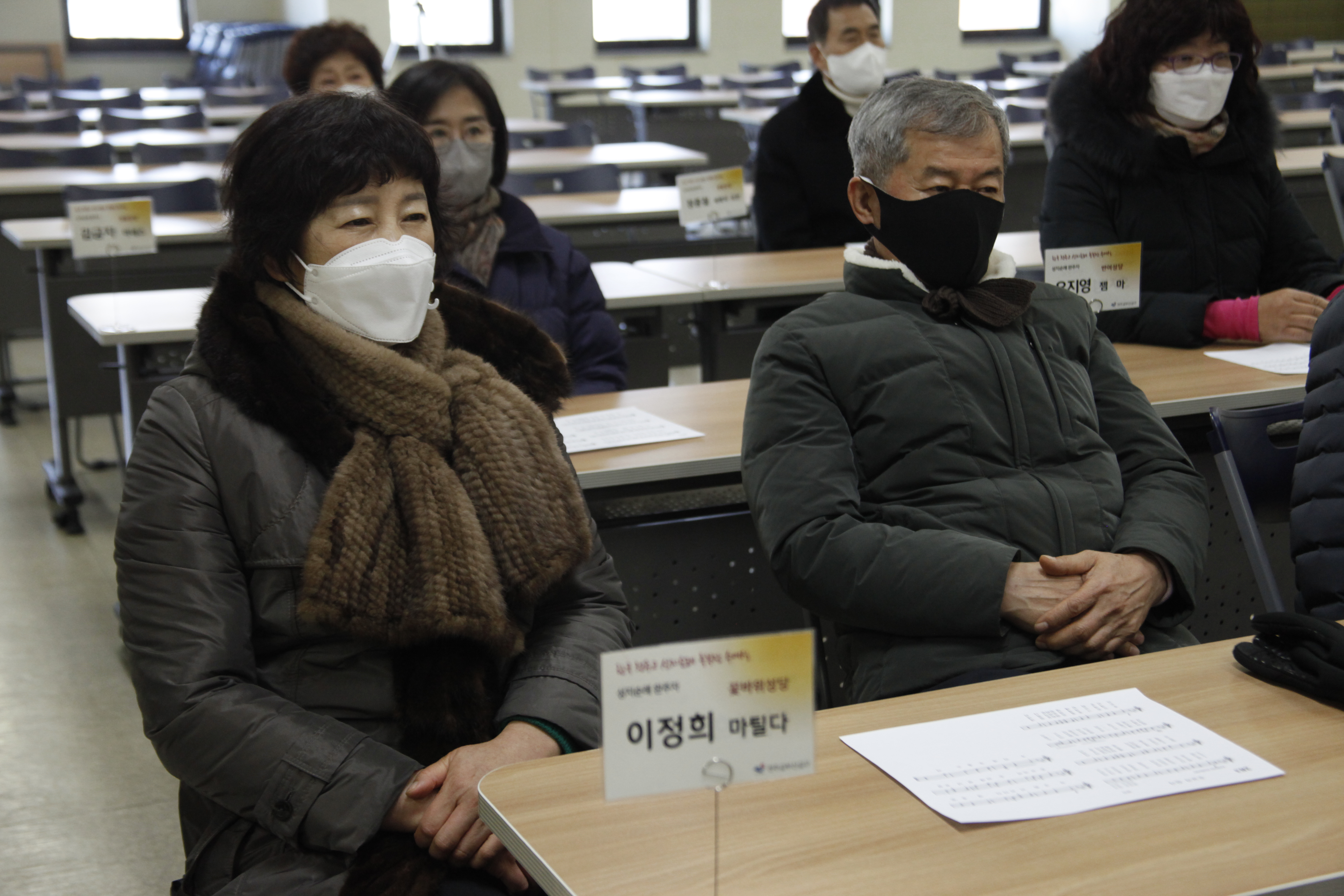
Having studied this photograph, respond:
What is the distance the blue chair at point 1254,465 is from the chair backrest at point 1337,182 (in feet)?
8.07

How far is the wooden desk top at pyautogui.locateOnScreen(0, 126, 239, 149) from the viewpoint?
6.67 meters

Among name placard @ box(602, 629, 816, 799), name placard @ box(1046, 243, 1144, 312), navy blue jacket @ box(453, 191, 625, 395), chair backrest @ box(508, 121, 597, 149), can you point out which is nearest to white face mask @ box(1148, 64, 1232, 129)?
name placard @ box(1046, 243, 1144, 312)

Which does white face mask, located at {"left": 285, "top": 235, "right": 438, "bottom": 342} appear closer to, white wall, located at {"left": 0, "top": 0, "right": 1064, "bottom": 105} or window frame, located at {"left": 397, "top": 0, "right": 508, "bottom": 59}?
white wall, located at {"left": 0, "top": 0, "right": 1064, "bottom": 105}

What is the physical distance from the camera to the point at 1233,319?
2715 mm

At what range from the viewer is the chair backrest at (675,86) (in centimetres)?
1073

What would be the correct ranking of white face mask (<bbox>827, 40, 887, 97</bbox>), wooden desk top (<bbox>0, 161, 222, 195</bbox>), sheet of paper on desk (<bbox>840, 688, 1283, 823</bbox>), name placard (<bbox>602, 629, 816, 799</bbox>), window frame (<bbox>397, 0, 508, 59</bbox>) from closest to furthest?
1. name placard (<bbox>602, 629, 816, 799</bbox>)
2. sheet of paper on desk (<bbox>840, 688, 1283, 823</bbox>)
3. white face mask (<bbox>827, 40, 887, 97</bbox>)
4. wooden desk top (<bbox>0, 161, 222, 195</bbox>)
5. window frame (<bbox>397, 0, 508, 59</bbox>)

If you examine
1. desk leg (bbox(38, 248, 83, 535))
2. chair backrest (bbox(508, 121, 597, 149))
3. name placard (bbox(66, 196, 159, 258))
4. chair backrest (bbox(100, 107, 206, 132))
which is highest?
chair backrest (bbox(100, 107, 206, 132))

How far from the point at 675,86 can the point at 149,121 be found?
4.47m

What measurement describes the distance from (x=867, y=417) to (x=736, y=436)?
566 millimetres

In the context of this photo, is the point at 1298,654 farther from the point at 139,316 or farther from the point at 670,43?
the point at 670,43

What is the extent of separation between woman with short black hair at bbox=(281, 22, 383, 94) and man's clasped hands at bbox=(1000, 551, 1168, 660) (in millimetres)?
2595

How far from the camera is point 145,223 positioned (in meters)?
3.61

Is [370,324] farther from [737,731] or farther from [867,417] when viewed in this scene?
[737,731]

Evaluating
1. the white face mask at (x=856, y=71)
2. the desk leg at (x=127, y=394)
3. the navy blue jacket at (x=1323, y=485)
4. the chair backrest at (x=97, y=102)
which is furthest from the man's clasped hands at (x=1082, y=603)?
the chair backrest at (x=97, y=102)
